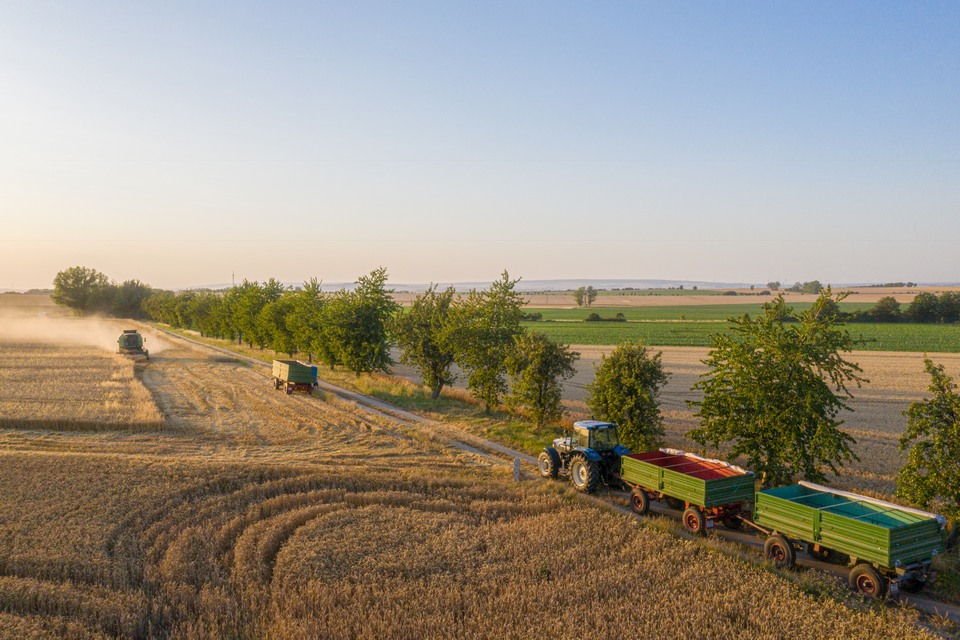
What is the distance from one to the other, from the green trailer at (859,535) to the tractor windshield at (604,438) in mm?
5646

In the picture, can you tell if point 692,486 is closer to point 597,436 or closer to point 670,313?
point 597,436

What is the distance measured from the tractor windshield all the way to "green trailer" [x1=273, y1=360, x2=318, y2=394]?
84.7 feet

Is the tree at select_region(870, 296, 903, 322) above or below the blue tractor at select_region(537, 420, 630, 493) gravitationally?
above

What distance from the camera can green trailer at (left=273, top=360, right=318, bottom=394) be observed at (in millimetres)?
39875

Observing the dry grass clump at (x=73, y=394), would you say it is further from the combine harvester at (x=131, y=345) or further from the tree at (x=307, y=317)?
the tree at (x=307, y=317)

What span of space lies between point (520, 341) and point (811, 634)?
19.7 m

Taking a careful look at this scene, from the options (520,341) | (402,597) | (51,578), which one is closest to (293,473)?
(51,578)

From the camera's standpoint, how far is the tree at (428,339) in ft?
125

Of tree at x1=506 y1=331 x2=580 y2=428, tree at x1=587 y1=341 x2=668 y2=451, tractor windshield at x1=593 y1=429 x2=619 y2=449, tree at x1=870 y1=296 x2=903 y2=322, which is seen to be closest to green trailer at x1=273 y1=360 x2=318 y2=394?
tree at x1=506 y1=331 x2=580 y2=428

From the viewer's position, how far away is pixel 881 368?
56.1m

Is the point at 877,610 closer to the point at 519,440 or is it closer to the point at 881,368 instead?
the point at 519,440

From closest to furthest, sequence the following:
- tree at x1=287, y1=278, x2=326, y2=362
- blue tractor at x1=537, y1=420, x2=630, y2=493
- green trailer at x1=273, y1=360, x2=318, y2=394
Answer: blue tractor at x1=537, y1=420, x2=630, y2=493
green trailer at x1=273, y1=360, x2=318, y2=394
tree at x1=287, y1=278, x2=326, y2=362

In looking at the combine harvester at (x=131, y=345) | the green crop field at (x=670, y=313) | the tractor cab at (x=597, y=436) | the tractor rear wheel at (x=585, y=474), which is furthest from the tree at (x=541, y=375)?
the green crop field at (x=670, y=313)

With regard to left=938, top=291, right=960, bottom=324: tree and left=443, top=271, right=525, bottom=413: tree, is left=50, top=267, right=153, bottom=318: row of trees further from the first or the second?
left=938, top=291, right=960, bottom=324: tree
